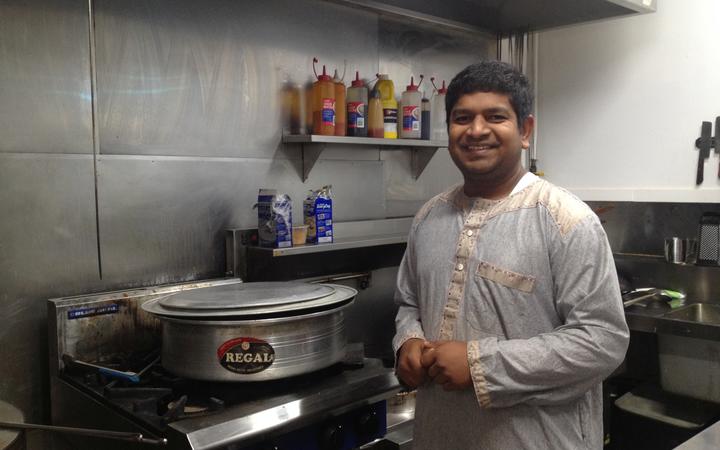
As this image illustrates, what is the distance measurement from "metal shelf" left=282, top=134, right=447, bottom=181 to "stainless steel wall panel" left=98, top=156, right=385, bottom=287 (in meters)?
0.07

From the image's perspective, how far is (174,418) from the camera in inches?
46.3

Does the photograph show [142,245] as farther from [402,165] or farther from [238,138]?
[402,165]

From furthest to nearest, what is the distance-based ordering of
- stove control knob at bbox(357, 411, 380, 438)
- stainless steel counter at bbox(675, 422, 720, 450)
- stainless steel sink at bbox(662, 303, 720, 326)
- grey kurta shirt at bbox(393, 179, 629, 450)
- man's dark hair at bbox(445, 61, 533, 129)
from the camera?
stainless steel sink at bbox(662, 303, 720, 326) → stove control knob at bbox(357, 411, 380, 438) → man's dark hair at bbox(445, 61, 533, 129) → grey kurta shirt at bbox(393, 179, 629, 450) → stainless steel counter at bbox(675, 422, 720, 450)

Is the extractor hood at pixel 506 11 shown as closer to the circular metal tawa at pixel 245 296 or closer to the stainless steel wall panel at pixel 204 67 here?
the stainless steel wall panel at pixel 204 67

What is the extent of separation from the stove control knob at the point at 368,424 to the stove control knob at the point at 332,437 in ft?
0.24

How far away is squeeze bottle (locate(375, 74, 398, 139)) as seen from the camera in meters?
2.31

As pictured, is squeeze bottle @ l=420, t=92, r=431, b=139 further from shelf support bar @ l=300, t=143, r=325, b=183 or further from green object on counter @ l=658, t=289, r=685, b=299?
green object on counter @ l=658, t=289, r=685, b=299

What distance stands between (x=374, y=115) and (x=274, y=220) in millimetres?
673

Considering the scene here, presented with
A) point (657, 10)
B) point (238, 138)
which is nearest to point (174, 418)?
point (238, 138)

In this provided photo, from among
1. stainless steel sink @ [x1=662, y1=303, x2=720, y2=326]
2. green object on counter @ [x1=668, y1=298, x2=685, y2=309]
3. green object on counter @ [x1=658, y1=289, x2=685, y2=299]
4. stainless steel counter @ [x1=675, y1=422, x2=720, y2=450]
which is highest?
stainless steel counter @ [x1=675, y1=422, x2=720, y2=450]

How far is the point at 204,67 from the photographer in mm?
1886

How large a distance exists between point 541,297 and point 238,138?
1181mm

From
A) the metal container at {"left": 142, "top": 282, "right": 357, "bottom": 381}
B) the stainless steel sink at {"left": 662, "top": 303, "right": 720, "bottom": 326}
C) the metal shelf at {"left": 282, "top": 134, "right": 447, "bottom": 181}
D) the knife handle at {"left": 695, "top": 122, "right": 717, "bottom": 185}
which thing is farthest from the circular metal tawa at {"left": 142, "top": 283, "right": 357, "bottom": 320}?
the knife handle at {"left": 695, "top": 122, "right": 717, "bottom": 185}

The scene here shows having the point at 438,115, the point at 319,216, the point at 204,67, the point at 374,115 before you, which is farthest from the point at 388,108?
the point at 204,67
